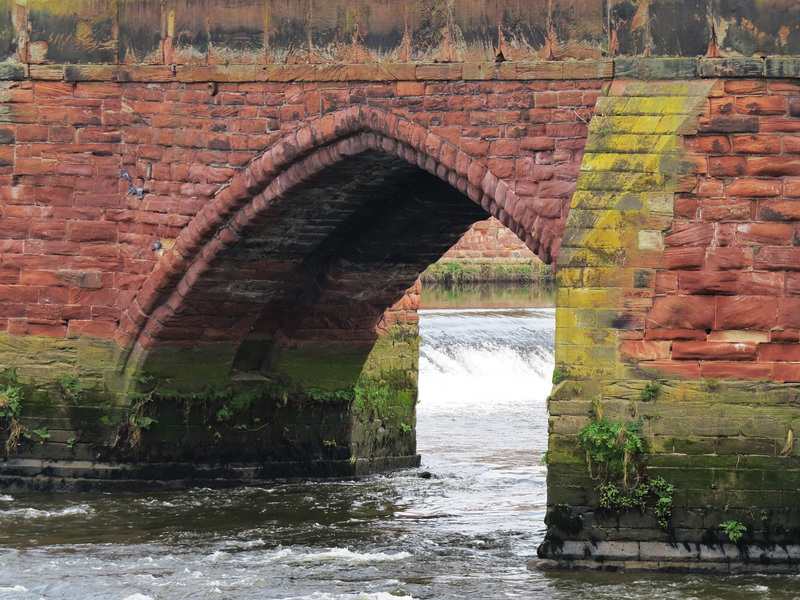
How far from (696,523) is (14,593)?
4.35 m

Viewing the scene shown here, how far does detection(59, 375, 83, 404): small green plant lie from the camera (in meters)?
13.4

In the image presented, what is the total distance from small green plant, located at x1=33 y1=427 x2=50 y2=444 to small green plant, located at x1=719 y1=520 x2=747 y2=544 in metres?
6.07

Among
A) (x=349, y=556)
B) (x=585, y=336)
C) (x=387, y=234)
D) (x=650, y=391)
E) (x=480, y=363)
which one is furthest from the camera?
(x=480, y=363)

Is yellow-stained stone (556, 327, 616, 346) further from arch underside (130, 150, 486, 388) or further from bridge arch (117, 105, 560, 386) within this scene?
arch underside (130, 150, 486, 388)

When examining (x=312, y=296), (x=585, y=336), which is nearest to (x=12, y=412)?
(x=312, y=296)

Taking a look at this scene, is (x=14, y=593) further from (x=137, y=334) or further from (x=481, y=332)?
(x=481, y=332)

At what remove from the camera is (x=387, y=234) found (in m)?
13.9

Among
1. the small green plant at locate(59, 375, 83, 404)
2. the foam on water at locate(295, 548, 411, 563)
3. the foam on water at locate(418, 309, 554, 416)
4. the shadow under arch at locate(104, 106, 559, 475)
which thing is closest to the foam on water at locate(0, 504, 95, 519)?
the small green plant at locate(59, 375, 83, 404)

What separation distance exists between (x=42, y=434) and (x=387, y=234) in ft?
11.2

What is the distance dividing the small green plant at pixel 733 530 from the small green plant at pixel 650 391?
922mm

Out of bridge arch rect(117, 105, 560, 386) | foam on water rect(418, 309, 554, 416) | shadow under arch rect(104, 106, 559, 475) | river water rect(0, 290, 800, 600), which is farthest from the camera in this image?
foam on water rect(418, 309, 554, 416)

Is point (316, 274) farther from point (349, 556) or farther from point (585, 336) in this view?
point (585, 336)

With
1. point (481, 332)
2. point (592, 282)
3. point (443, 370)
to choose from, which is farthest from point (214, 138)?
point (481, 332)

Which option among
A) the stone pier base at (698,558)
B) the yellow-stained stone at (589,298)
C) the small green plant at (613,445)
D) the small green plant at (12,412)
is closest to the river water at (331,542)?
the stone pier base at (698,558)
